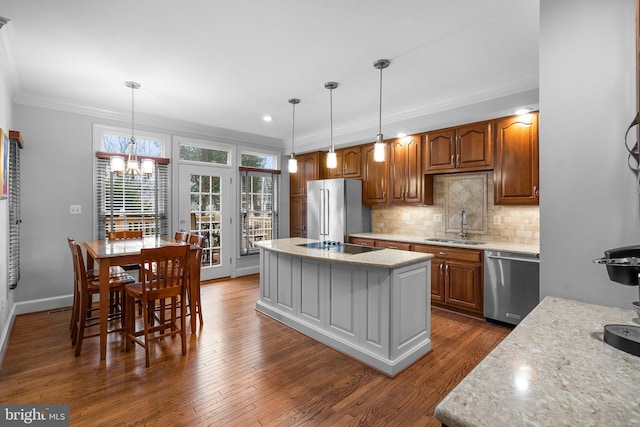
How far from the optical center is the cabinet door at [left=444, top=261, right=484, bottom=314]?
3.53 metres

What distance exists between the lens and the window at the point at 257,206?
576cm

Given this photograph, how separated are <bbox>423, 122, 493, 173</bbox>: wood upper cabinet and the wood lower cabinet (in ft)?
3.48

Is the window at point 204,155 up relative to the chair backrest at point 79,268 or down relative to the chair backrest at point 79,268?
up

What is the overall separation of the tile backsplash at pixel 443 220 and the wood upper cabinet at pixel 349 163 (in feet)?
2.40

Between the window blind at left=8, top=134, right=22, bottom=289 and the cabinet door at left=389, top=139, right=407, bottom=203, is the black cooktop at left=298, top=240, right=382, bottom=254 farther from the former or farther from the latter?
the window blind at left=8, top=134, right=22, bottom=289

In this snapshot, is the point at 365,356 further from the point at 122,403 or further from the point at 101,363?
the point at 101,363

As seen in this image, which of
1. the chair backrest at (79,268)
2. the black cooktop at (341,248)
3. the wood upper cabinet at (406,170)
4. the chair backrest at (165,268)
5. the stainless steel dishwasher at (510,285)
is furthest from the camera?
the wood upper cabinet at (406,170)

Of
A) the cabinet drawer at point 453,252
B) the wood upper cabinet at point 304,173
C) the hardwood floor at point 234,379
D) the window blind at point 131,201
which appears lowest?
the hardwood floor at point 234,379

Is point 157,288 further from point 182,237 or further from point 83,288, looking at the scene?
point 182,237

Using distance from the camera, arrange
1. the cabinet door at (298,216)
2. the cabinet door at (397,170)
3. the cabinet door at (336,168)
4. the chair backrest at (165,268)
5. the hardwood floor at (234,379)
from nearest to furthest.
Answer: the hardwood floor at (234,379) < the chair backrest at (165,268) < the cabinet door at (397,170) < the cabinet door at (336,168) < the cabinet door at (298,216)

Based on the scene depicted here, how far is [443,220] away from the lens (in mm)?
4477

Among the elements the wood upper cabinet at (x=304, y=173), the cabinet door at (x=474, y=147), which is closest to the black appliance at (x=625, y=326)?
the cabinet door at (x=474, y=147)

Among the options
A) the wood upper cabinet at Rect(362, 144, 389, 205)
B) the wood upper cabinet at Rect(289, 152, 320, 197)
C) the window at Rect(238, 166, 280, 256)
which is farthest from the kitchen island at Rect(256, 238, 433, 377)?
the wood upper cabinet at Rect(289, 152, 320, 197)

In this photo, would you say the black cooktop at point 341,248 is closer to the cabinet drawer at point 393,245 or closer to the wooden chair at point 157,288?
the cabinet drawer at point 393,245
